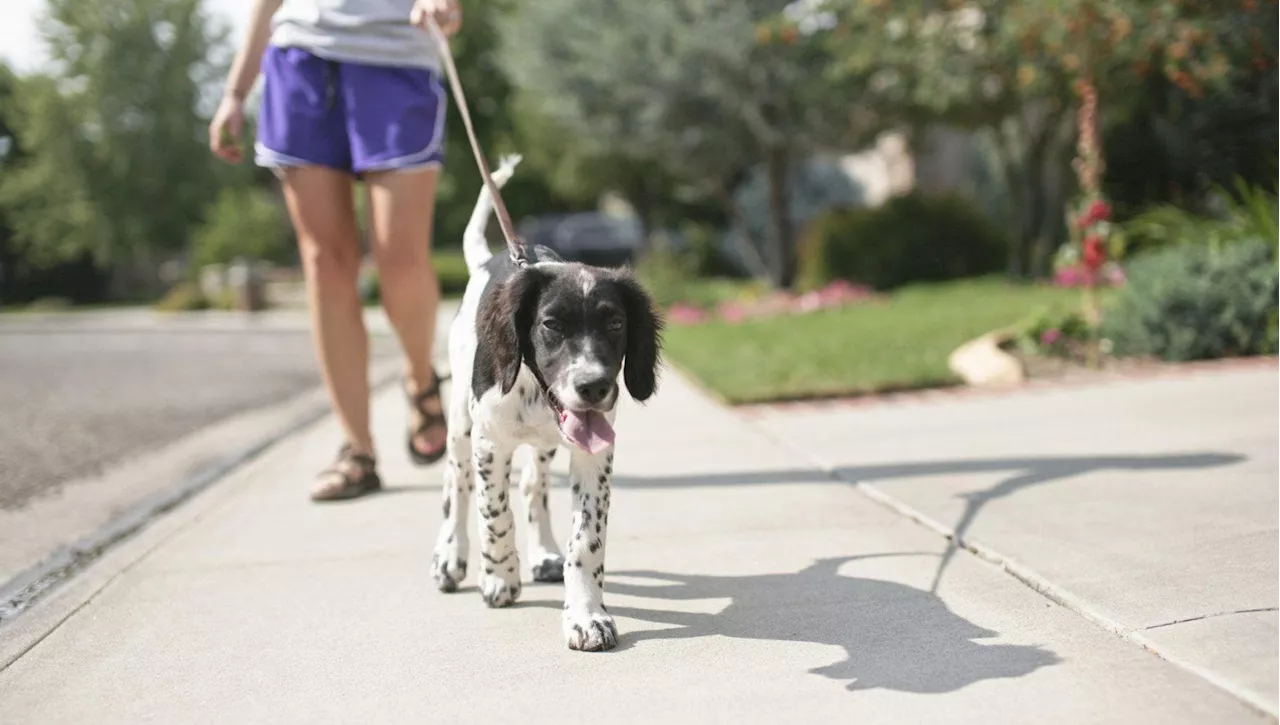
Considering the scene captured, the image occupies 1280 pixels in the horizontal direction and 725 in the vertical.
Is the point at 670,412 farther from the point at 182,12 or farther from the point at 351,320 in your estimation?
the point at 182,12

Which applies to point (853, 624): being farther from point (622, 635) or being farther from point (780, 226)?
point (780, 226)

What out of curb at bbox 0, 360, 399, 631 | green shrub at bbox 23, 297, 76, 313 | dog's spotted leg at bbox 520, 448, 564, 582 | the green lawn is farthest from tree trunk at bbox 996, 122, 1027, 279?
green shrub at bbox 23, 297, 76, 313

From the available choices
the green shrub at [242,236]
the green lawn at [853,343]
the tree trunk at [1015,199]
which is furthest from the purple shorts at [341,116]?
the green shrub at [242,236]

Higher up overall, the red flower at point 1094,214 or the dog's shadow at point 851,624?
the red flower at point 1094,214

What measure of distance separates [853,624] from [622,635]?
1.93 ft

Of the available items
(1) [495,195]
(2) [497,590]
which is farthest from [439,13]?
(2) [497,590]

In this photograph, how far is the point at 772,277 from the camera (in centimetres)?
1828

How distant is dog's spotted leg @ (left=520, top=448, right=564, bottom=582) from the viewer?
3664 mm

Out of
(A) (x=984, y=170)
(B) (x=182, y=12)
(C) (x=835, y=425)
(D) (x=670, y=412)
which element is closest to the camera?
(C) (x=835, y=425)

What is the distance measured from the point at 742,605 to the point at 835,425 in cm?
307

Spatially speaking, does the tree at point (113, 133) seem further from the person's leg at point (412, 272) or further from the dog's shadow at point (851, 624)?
the dog's shadow at point (851, 624)

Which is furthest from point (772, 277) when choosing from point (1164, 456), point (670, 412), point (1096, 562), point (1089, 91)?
point (1096, 562)

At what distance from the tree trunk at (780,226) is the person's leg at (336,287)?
44.4 ft

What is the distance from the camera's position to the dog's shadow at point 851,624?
2672 millimetres
